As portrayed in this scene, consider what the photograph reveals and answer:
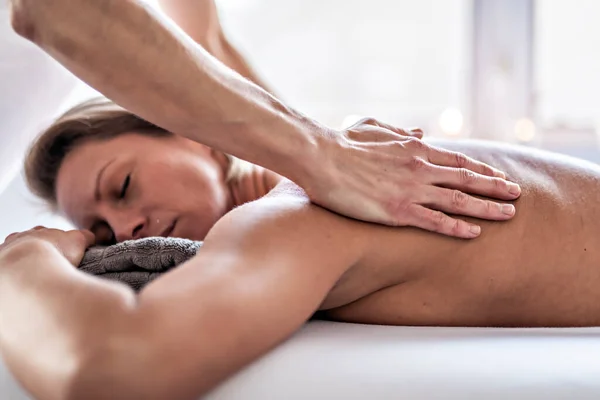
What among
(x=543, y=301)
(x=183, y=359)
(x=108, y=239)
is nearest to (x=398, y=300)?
(x=543, y=301)

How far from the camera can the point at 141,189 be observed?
4.21ft

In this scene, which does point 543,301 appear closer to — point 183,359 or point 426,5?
point 183,359

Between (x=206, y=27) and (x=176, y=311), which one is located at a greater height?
(x=206, y=27)

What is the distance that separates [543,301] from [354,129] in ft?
1.17

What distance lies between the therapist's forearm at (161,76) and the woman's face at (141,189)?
0.35 m

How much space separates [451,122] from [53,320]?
2.21 meters

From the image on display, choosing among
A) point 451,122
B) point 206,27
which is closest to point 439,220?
point 206,27

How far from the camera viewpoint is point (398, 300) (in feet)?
3.24

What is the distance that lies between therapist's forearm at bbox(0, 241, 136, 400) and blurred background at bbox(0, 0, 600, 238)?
1.94 metres

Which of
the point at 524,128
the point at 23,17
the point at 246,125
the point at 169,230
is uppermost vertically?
the point at 23,17

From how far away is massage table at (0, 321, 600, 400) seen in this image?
2.48 feet

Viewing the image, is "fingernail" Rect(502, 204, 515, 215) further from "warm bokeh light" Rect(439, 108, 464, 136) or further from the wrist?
"warm bokeh light" Rect(439, 108, 464, 136)

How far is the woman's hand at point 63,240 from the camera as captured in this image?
1095mm

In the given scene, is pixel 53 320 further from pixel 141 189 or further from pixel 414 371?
pixel 141 189
